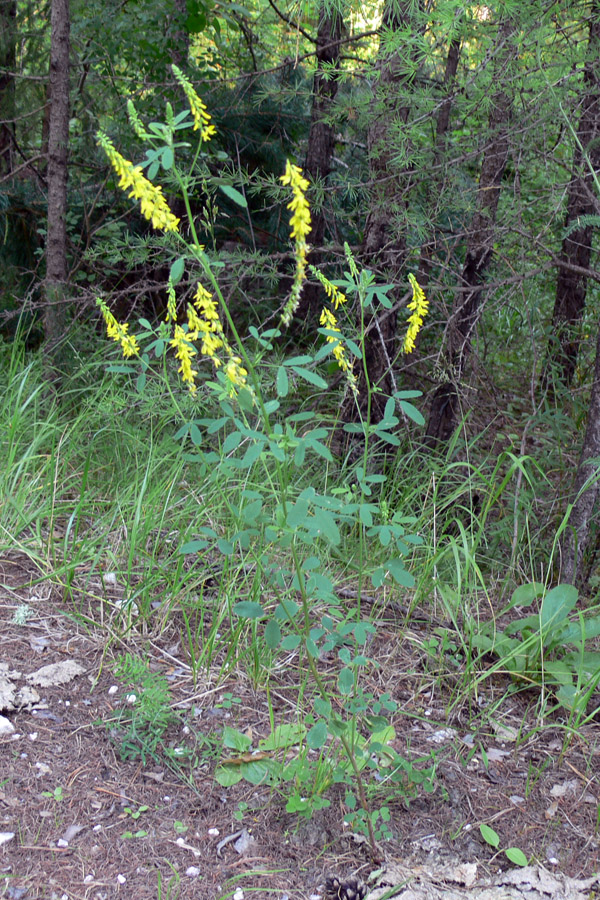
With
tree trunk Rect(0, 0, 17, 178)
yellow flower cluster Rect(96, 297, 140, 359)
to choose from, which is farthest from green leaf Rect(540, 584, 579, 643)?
tree trunk Rect(0, 0, 17, 178)

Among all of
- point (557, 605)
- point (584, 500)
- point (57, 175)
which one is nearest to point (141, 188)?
point (557, 605)

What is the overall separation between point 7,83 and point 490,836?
5545 millimetres

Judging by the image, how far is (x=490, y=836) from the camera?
1754 millimetres

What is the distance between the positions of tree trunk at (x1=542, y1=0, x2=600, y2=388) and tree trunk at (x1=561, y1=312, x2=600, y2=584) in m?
0.68

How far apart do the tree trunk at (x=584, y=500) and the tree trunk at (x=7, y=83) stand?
4034 millimetres

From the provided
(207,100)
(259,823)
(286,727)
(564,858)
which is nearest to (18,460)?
(286,727)

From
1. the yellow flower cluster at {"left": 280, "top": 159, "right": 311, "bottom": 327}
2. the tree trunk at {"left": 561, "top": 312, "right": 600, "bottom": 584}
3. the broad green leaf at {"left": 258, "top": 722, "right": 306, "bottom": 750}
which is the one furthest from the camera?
the tree trunk at {"left": 561, "top": 312, "right": 600, "bottom": 584}

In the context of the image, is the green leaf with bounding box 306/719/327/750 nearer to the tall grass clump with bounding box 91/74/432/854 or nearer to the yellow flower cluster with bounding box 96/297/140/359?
the tall grass clump with bounding box 91/74/432/854

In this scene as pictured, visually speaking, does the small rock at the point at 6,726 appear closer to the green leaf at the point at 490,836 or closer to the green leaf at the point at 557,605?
the green leaf at the point at 490,836

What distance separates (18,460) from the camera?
3.13 meters

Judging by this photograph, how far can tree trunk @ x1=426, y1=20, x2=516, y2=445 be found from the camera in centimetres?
286

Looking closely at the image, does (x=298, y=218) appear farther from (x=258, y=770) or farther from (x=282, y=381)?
(x=258, y=770)

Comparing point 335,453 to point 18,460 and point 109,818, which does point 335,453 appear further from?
point 109,818

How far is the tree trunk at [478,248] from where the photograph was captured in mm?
2859
